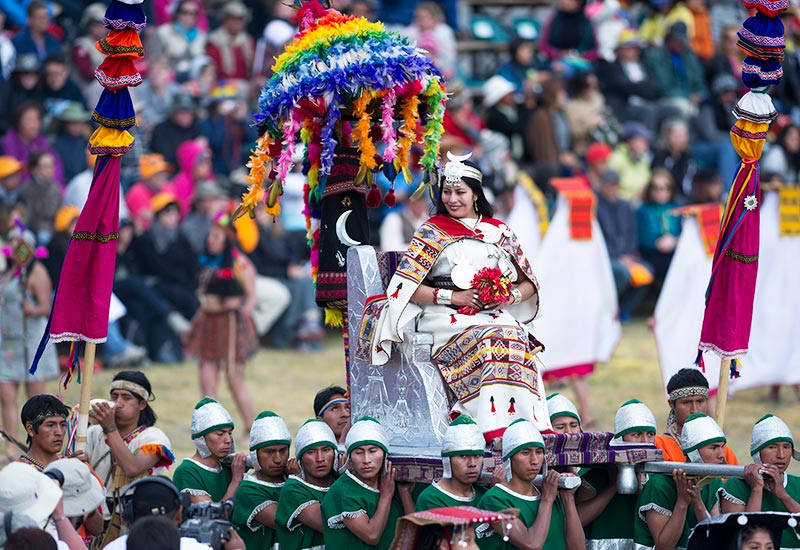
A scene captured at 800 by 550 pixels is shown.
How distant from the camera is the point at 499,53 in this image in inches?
918

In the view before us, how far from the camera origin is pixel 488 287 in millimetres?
9734

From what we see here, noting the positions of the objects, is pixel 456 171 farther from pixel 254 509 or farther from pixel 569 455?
pixel 254 509

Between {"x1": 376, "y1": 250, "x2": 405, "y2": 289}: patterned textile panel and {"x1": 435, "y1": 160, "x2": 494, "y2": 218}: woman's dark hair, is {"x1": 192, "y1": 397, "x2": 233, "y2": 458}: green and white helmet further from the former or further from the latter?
{"x1": 435, "y1": 160, "x2": 494, "y2": 218}: woman's dark hair

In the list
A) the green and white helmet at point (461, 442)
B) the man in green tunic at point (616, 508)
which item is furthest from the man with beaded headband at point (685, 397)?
the green and white helmet at point (461, 442)

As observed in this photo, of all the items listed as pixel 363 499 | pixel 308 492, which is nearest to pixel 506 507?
pixel 363 499

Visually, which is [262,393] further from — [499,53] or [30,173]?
[499,53]

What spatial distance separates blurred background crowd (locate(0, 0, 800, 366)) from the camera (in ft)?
56.2

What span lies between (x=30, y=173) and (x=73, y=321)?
7507 millimetres

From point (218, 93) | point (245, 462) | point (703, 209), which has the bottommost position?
point (245, 462)

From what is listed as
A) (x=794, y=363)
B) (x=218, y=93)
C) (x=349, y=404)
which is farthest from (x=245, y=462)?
(x=218, y=93)

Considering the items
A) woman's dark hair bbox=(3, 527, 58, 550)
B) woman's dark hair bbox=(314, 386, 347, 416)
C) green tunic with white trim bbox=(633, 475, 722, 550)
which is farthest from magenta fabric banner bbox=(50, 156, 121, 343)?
green tunic with white trim bbox=(633, 475, 722, 550)

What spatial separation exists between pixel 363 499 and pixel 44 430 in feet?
6.02

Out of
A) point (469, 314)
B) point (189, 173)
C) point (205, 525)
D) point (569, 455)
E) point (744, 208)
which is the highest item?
point (189, 173)

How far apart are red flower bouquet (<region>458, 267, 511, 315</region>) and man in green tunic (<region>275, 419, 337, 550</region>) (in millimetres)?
1189
